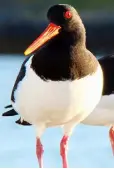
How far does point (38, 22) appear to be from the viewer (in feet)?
47.3

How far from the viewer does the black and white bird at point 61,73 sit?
420 cm

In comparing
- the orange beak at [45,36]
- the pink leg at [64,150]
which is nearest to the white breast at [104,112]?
the pink leg at [64,150]

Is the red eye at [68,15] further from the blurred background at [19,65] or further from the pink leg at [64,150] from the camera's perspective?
the blurred background at [19,65]

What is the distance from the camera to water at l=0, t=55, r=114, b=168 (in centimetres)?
590

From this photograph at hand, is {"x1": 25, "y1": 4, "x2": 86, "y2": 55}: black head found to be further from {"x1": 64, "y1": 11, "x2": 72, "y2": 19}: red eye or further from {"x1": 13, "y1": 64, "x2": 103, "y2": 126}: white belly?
{"x1": 13, "y1": 64, "x2": 103, "y2": 126}: white belly

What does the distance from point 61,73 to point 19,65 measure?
7.15 m

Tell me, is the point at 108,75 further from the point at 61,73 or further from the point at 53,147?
the point at 53,147

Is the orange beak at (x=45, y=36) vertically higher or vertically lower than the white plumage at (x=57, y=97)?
higher

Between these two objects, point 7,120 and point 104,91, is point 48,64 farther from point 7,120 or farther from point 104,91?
point 7,120

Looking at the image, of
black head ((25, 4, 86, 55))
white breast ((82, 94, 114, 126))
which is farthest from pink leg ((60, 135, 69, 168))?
black head ((25, 4, 86, 55))

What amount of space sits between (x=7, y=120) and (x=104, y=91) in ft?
8.11

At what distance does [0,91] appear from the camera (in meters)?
8.83

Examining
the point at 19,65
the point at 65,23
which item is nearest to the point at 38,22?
the point at 19,65

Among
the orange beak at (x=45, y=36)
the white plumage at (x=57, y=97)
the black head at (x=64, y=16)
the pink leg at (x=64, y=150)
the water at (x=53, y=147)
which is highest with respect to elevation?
the black head at (x=64, y=16)
